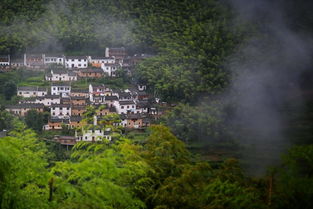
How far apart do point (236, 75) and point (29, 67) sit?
25.8ft

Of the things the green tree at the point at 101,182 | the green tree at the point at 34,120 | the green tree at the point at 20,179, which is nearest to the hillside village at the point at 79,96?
the green tree at the point at 34,120

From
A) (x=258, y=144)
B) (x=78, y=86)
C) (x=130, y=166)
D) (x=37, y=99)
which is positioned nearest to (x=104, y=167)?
(x=130, y=166)

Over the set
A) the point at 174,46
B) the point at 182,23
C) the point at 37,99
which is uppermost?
the point at 182,23

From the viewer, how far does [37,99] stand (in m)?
14.2

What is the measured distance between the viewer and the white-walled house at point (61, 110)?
1368 cm

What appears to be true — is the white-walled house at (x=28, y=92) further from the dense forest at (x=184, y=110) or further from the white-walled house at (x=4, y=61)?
the white-walled house at (x=4, y=61)

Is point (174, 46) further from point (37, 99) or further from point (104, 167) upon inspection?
point (104, 167)

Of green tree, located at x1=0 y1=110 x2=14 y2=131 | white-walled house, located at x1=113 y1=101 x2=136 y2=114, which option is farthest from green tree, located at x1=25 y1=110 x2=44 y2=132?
white-walled house, located at x1=113 y1=101 x2=136 y2=114

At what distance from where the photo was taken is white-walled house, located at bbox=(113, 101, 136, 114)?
1418 centimetres

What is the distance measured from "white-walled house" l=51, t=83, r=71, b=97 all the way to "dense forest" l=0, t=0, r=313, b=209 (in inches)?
59.5

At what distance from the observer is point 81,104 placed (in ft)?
46.6

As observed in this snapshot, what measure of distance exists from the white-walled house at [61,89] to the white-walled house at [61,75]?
981mm

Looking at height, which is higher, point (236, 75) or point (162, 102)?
point (236, 75)

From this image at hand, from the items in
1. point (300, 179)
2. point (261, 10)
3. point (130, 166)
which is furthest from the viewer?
point (261, 10)
